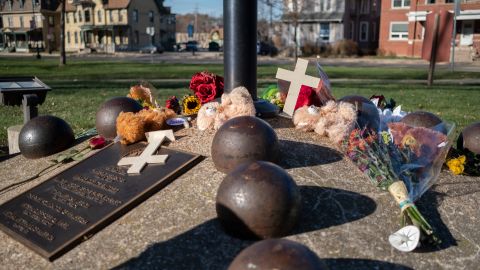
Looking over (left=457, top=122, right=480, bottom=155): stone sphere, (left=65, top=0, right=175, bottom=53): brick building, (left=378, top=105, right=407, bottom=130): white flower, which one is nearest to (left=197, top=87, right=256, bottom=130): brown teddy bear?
(left=378, top=105, right=407, bottom=130): white flower

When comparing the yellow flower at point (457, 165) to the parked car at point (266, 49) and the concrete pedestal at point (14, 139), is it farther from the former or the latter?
the parked car at point (266, 49)

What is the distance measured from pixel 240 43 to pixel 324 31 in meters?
45.5

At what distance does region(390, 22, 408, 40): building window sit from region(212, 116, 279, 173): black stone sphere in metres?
42.3

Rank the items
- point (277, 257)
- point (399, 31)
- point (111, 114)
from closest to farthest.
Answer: point (277, 257), point (111, 114), point (399, 31)

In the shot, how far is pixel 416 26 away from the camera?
41219mm

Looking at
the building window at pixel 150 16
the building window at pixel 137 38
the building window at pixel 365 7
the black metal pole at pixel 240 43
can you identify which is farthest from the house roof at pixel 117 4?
the black metal pole at pixel 240 43

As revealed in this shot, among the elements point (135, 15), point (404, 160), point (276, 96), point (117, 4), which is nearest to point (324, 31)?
point (135, 15)

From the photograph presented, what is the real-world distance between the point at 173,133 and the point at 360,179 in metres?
2.07

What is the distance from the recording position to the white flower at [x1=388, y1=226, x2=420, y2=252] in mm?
3260

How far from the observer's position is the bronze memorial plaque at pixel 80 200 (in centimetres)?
362

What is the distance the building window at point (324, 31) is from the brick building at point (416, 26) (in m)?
6.28

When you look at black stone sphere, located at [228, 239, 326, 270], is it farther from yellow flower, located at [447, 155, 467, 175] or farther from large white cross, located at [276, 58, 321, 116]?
large white cross, located at [276, 58, 321, 116]

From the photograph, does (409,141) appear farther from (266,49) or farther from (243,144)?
(266,49)

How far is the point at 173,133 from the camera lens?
514 cm
